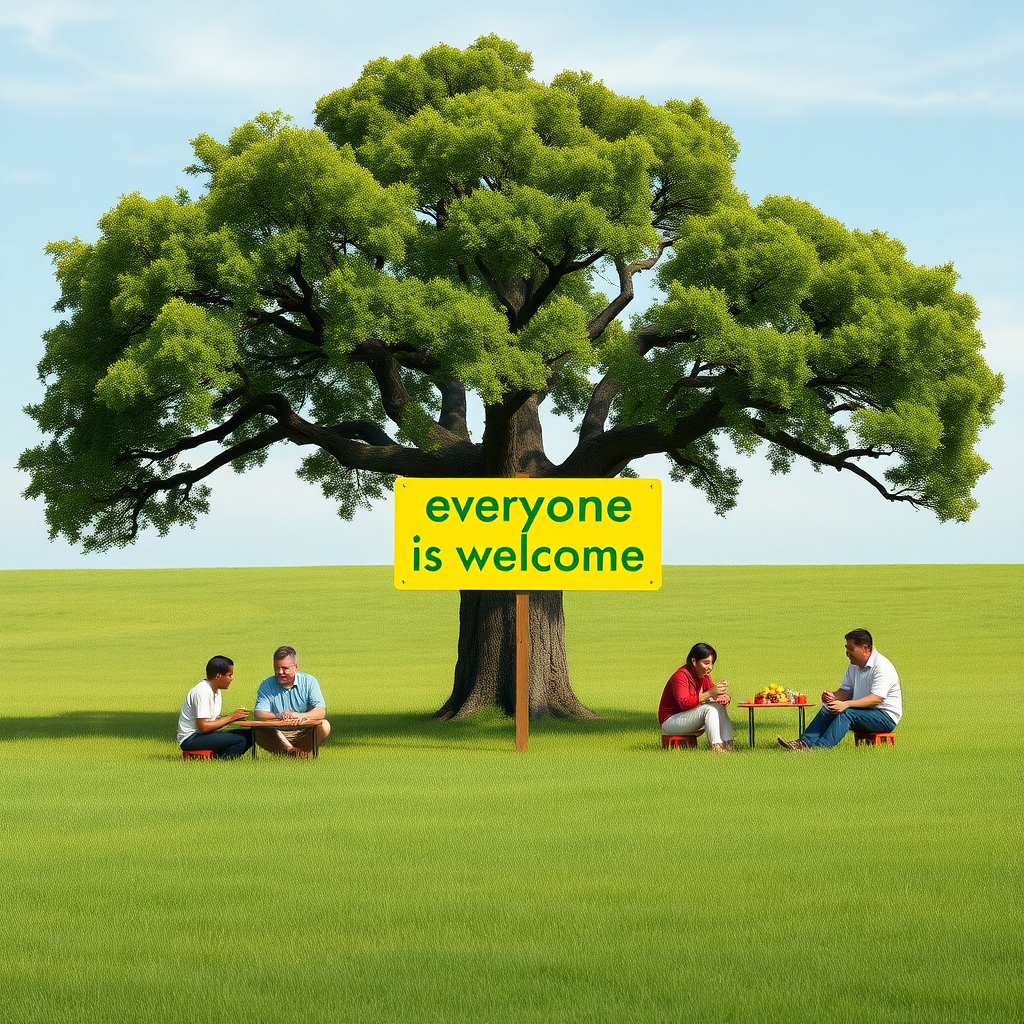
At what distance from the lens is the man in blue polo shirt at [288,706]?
636 inches

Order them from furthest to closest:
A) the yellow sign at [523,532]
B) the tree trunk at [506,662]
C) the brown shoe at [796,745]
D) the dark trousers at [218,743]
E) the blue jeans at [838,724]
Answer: the tree trunk at [506,662] < the yellow sign at [523,532] < the brown shoe at [796,745] < the blue jeans at [838,724] < the dark trousers at [218,743]

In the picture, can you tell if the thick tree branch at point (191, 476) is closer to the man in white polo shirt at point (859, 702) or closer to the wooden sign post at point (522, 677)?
the wooden sign post at point (522, 677)

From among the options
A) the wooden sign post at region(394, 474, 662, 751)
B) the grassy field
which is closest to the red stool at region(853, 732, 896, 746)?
the grassy field

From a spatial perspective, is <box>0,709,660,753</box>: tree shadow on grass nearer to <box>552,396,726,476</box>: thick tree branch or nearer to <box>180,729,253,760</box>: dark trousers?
<box>180,729,253,760</box>: dark trousers

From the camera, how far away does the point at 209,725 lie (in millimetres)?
16109

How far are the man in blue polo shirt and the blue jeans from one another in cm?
599

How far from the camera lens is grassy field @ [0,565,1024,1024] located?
21.3 feet

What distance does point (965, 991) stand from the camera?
253 inches

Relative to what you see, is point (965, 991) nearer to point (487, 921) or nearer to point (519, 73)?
point (487, 921)

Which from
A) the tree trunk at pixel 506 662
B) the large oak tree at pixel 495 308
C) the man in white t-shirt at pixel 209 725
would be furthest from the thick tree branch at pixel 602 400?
the man in white t-shirt at pixel 209 725

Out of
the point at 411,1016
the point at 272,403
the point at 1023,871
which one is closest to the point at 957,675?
the point at 272,403

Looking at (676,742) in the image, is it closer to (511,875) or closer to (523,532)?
(523,532)

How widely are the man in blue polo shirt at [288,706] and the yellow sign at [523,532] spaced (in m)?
2.19

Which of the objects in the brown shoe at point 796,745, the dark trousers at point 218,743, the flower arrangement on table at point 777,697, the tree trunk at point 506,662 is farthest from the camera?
the tree trunk at point 506,662
